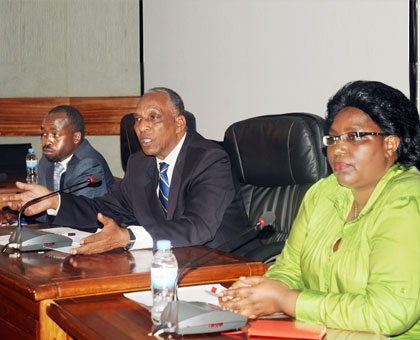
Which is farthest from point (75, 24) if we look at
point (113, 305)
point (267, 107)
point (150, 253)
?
Answer: point (113, 305)

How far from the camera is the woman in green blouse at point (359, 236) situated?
5.40 feet

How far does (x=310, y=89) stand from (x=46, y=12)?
291cm

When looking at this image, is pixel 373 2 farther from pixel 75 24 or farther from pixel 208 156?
pixel 75 24

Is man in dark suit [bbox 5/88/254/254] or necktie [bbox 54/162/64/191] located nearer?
man in dark suit [bbox 5/88/254/254]

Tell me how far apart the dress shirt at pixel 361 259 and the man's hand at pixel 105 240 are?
66cm

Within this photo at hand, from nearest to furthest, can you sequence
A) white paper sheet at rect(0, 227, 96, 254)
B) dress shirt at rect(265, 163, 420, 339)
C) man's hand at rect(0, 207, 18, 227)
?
1. dress shirt at rect(265, 163, 420, 339)
2. white paper sheet at rect(0, 227, 96, 254)
3. man's hand at rect(0, 207, 18, 227)

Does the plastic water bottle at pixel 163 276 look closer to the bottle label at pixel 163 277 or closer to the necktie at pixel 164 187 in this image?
the bottle label at pixel 163 277

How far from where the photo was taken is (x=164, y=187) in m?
3.03

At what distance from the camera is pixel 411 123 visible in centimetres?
191

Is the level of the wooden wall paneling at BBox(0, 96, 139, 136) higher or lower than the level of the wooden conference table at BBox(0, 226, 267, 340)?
higher

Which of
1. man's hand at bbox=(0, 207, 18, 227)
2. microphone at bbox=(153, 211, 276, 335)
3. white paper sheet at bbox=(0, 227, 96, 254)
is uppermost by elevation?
microphone at bbox=(153, 211, 276, 335)

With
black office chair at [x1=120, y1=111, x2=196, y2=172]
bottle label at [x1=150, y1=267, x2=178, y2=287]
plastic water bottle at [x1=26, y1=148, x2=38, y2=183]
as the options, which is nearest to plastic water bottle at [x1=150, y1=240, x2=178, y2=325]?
bottle label at [x1=150, y1=267, x2=178, y2=287]

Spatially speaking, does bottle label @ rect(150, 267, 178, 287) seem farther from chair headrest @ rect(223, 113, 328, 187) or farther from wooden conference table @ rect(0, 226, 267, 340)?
chair headrest @ rect(223, 113, 328, 187)

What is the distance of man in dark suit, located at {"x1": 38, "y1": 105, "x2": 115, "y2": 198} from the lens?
3.84m
